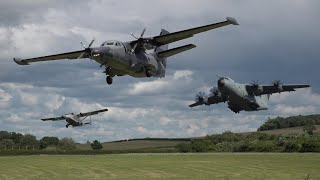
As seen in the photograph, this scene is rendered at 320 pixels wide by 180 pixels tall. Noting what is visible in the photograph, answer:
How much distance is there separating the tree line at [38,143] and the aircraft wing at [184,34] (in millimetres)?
84586

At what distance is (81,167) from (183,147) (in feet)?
139

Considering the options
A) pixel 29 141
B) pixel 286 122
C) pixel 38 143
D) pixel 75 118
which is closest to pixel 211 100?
pixel 75 118

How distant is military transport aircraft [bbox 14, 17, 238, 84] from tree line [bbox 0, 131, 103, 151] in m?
82.2

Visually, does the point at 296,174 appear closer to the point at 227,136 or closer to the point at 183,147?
the point at 183,147

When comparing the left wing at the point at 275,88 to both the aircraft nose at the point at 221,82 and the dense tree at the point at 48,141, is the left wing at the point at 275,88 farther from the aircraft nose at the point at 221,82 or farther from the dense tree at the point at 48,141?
the dense tree at the point at 48,141

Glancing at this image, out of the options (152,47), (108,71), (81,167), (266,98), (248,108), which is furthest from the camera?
(266,98)

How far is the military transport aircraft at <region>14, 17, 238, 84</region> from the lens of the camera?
4072cm

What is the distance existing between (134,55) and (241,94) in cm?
4858

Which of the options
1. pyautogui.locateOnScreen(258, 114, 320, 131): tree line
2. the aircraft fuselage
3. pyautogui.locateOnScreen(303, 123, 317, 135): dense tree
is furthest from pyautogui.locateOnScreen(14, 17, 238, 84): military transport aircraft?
pyautogui.locateOnScreen(258, 114, 320, 131): tree line

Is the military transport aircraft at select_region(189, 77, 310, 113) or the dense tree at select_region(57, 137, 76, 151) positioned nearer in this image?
the military transport aircraft at select_region(189, 77, 310, 113)

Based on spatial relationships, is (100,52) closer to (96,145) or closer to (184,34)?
(184,34)

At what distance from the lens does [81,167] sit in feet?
170

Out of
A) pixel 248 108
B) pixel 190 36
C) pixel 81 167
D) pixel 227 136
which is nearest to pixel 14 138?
pixel 227 136

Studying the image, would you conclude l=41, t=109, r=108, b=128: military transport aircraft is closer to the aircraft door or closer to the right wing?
the right wing
